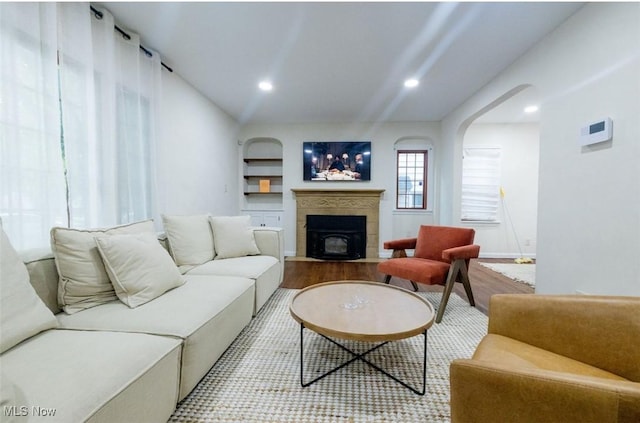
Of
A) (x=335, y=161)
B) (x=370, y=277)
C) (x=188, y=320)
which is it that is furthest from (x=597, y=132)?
(x=335, y=161)

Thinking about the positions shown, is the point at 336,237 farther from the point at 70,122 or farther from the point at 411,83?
the point at 70,122

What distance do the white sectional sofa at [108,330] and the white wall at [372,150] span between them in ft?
9.86

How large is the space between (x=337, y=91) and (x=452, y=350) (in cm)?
308

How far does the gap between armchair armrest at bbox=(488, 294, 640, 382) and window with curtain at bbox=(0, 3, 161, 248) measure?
8.49 feet

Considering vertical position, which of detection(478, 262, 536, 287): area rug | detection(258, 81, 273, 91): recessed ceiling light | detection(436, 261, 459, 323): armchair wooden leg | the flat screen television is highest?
detection(258, 81, 273, 91): recessed ceiling light

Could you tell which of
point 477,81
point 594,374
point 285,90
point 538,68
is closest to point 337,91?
point 285,90

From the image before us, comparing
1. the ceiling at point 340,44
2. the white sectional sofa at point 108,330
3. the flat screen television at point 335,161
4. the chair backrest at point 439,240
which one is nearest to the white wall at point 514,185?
the ceiling at point 340,44

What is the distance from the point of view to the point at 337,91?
11.3ft

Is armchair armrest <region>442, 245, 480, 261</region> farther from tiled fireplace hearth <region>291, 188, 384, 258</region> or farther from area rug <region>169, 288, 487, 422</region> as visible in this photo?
tiled fireplace hearth <region>291, 188, 384, 258</region>

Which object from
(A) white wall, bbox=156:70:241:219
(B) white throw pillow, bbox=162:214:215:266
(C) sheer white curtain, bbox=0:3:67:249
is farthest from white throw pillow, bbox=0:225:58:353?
(A) white wall, bbox=156:70:241:219

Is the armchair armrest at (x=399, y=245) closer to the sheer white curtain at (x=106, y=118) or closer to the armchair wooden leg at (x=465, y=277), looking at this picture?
the armchair wooden leg at (x=465, y=277)

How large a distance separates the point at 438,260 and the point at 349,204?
2.29 m

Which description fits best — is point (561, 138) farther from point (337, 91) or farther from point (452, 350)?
point (337, 91)

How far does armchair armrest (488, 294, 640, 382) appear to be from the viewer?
1.01 m
